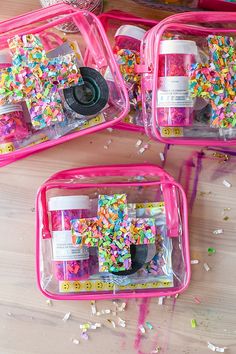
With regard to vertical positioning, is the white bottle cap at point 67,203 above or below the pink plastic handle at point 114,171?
below

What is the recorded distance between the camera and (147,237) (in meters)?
0.77

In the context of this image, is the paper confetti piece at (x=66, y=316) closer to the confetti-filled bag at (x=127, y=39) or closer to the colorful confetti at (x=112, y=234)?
the colorful confetti at (x=112, y=234)

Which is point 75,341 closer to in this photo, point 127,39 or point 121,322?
point 121,322

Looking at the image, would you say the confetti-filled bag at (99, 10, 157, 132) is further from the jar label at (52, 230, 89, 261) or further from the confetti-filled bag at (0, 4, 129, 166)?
the jar label at (52, 230, 89, 261)

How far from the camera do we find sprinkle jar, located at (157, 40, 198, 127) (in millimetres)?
730

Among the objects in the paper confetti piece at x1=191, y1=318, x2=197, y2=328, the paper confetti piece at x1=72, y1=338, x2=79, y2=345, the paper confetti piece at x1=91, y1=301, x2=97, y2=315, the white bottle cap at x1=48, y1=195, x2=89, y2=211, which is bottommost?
the paper confetti piece at x1=72, y1=338, x2=79, y2=345

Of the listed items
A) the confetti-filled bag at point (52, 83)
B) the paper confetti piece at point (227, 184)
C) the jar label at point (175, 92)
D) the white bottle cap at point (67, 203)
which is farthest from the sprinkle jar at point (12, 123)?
the paper confetti piece at point (227, 184)

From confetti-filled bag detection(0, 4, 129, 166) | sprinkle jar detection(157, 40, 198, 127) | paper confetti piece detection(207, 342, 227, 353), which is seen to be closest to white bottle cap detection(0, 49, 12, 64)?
confetti-filled bag detection(0, 4, 129, 166)

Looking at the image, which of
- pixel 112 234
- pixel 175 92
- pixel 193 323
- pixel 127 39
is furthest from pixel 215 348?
pixel 127 39

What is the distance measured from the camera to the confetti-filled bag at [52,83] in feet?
2.34

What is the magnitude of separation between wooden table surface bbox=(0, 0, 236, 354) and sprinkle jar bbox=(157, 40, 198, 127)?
4.1 inches

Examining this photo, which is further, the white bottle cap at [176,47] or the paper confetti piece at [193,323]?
the paper confetti piece at [193,323]

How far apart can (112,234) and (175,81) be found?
0.26 metres

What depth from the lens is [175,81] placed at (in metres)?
0.73
